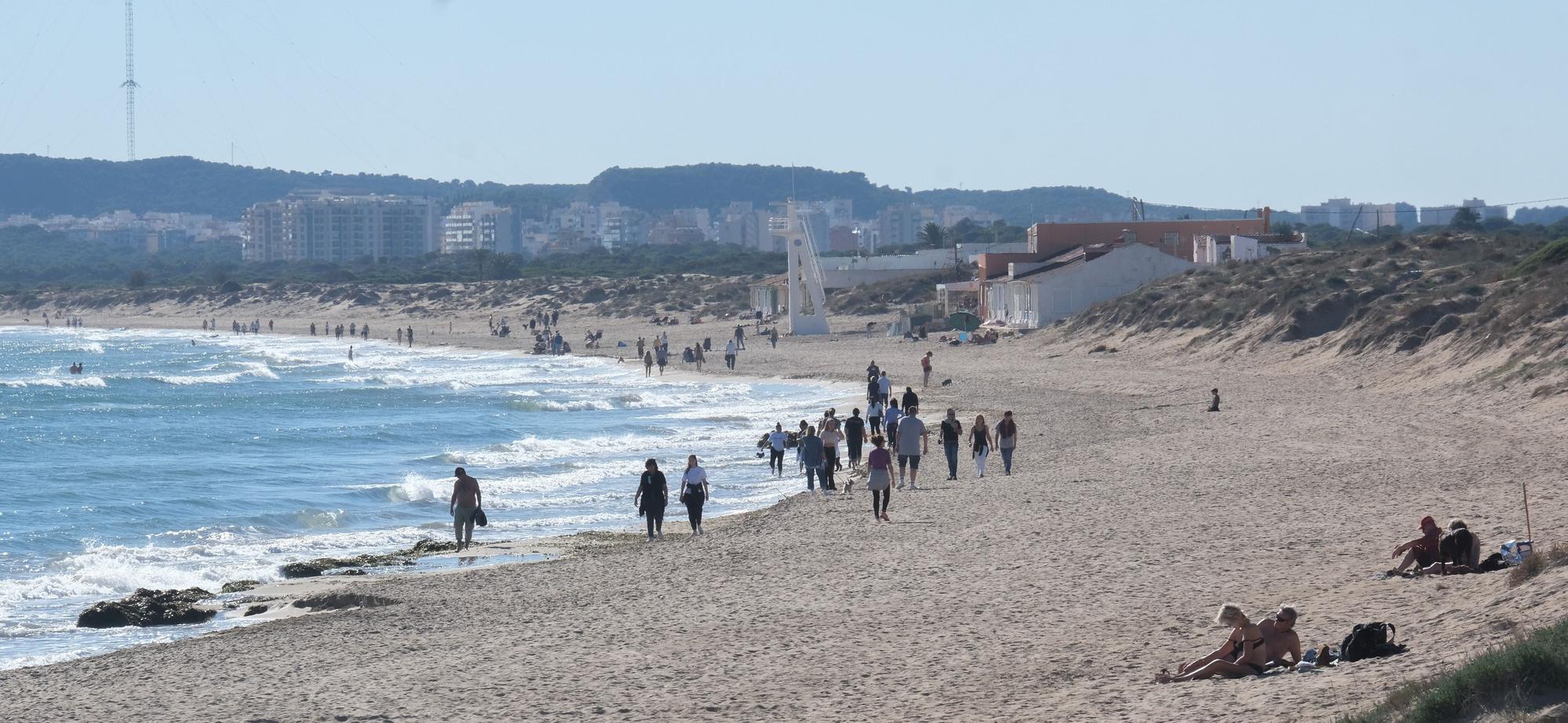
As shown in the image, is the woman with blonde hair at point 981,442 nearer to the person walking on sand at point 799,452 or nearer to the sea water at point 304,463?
the person walking on sand at point 799,452

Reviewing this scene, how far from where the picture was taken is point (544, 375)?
4916cm

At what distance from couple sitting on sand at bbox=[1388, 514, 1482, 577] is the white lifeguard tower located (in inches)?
1724

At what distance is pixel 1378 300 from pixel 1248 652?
27442 mm

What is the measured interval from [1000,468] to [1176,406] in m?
7.59

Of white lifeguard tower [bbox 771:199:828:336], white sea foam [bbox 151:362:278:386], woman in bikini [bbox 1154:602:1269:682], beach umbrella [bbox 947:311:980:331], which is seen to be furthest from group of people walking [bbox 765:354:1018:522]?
white sea foam [bbox 151:362:278:386]

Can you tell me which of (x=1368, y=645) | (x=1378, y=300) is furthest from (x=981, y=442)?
(x=1378, y=300)

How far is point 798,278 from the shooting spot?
56.0 meters

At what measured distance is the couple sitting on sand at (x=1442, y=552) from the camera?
391 inches

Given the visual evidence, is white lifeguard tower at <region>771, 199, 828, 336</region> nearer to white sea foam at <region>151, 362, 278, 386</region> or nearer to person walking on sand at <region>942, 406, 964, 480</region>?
white sea foam at <region>151, 362, 278, 386</region>

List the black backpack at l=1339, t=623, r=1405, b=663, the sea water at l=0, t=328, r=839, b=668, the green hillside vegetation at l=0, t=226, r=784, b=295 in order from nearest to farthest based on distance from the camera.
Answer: the black backpack at l=1339, t=623, r=1405, b=663
the sea water at l=0, t=328, r=839, b=668
the green hillside vegetation at l=0, t=226, r=784, b=295

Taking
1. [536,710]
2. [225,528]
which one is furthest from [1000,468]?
[536,710]

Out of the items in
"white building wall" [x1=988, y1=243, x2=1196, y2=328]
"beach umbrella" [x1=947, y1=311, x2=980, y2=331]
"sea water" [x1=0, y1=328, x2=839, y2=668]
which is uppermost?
"white building wall" [x1=988, y1=243, x2=1196, y2=328]

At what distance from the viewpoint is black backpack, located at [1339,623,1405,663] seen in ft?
25.4

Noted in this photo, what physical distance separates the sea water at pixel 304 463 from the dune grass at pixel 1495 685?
371 inches
